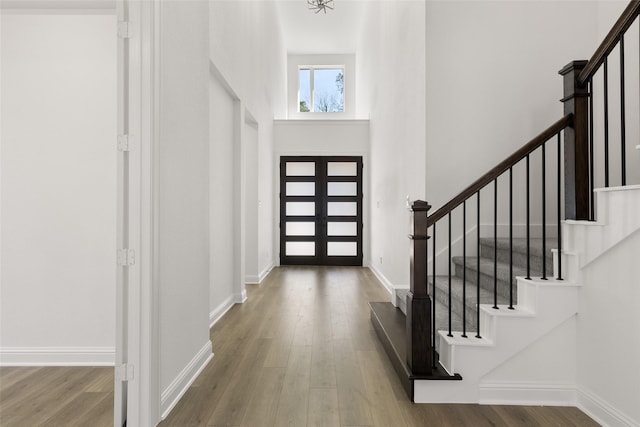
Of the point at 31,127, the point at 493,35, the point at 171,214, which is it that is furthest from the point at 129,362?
the point at 493,35

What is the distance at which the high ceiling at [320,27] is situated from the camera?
24.2 ft

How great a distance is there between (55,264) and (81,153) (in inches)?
33.7

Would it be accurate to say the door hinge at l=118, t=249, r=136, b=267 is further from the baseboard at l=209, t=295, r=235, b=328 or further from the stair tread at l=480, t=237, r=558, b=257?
the stair tread at l=480, t=237, r=558, b=257

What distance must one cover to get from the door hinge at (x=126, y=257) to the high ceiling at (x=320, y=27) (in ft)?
22.8

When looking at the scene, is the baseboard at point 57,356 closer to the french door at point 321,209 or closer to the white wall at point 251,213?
the white wall at point 251,213

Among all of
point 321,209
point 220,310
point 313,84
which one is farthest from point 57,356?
point 313,84

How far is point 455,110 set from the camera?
3838mm

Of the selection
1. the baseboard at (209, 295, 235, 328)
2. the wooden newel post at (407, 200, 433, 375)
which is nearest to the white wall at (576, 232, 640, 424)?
the wooden newel post at (407, 200, 433, 375)

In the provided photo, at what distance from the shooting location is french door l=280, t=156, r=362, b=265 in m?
7.33

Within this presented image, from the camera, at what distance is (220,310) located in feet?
12.5

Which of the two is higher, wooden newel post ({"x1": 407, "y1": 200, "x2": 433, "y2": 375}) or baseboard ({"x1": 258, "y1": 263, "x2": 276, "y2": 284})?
wooden newel post ({"x1": 407, "y1": 200, "x2": 433, "y2": 375})

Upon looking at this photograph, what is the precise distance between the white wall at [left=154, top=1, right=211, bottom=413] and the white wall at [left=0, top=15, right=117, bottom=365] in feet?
2.21

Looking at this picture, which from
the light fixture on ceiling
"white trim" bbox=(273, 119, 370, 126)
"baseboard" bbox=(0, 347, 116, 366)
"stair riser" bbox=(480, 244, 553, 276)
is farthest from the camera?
"white trim" bbox=(273, 119, 370, 126)

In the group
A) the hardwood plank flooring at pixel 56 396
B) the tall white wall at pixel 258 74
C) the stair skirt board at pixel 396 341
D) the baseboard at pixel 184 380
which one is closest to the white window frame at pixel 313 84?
the tall white wall at pixel 258 74
